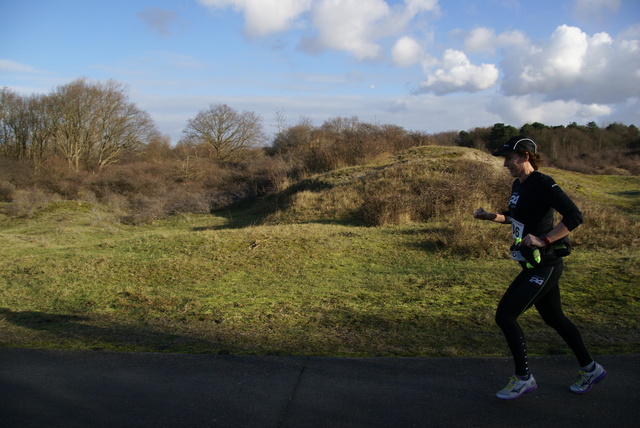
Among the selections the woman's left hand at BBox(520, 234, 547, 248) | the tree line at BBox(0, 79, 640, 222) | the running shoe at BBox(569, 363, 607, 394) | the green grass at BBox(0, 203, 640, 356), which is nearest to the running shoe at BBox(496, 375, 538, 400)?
the running shoe at BBox(569, 363, 607, 394)

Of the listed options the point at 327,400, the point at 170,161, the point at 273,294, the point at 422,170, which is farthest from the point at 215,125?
the point at 327,400

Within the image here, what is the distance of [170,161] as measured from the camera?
1463 inches

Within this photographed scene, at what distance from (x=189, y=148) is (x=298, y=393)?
4105 cm

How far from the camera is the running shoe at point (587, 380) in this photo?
342cm

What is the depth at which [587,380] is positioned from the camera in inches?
135

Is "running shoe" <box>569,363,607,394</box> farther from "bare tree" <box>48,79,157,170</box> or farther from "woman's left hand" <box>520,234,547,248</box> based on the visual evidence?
"bare tree" <box>48,79,157,170</box>

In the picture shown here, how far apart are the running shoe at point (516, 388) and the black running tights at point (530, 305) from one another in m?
0.06

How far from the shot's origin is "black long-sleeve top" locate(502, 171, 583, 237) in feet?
11.0

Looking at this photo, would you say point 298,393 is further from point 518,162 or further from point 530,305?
point 518,162

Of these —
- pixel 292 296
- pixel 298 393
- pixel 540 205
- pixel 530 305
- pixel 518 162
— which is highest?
pixel 518 162

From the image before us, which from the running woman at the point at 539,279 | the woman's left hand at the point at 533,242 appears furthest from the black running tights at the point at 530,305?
the woman's left hand at the point at 533,242

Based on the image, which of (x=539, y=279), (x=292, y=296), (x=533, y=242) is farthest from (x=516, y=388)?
(x=292, y=296)

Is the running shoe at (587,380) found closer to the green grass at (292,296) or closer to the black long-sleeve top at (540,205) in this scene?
the green grass at (292,296)

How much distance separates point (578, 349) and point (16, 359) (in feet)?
16.2
